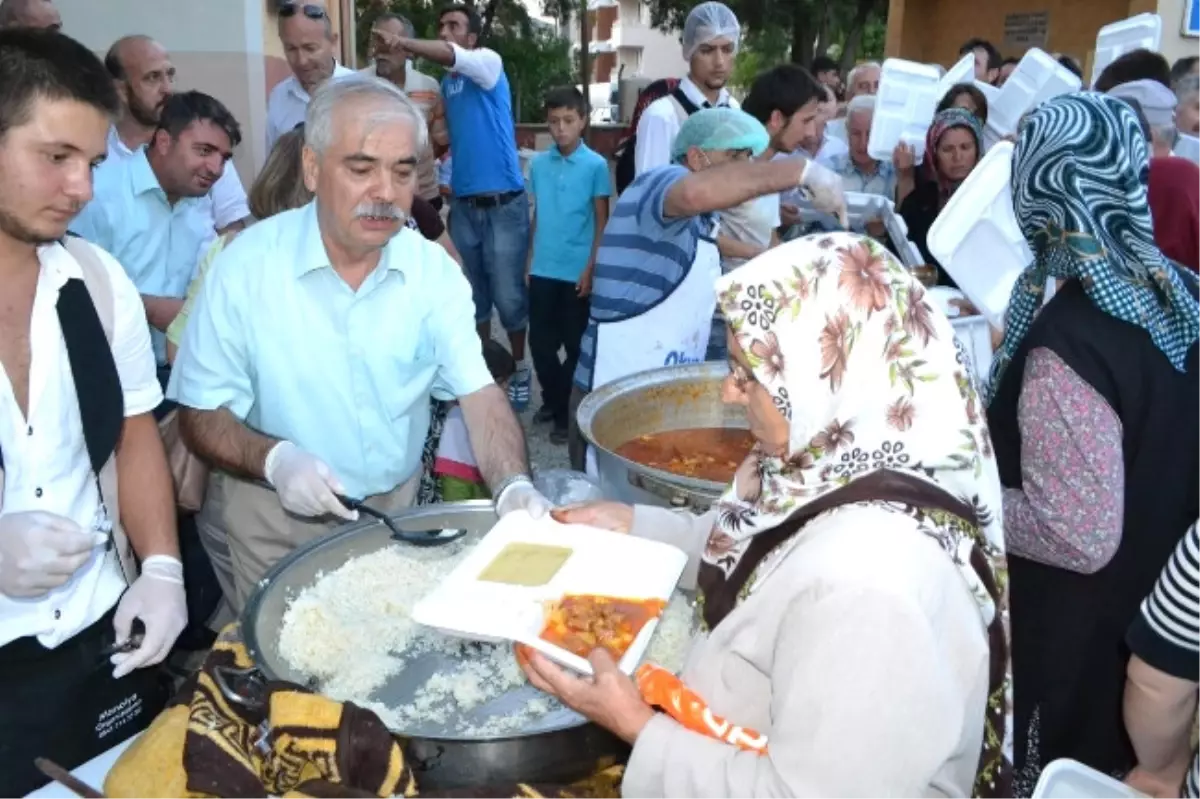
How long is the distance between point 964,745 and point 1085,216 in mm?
1126

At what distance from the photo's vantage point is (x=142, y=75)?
369 cm

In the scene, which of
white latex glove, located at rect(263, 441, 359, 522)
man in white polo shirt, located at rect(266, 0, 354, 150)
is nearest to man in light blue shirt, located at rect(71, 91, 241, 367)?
man in white polo shirt, located at rect(266, 0, 354, 150)

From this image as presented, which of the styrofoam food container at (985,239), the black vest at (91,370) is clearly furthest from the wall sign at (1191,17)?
the black vest at (91,370)

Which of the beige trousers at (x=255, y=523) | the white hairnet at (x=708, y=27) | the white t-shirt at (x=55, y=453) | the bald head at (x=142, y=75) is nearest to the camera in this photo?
the white t-shirt at (x=55, y=453)

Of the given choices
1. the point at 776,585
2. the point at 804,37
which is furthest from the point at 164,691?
the point at 804,37

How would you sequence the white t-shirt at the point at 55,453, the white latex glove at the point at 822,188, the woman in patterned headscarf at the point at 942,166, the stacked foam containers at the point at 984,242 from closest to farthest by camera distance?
the white t-shirt at the point at 55,453
the white latex glove at the point at 822,188
the stacked foam containers at the point at 984,242
the woman in patterned headscarf at the point at 942,166

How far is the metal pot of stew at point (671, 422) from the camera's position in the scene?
2.53 metres

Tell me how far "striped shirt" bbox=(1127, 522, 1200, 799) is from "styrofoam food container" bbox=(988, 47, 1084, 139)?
156 inches

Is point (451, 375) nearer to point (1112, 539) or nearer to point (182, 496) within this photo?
point (182, 496)

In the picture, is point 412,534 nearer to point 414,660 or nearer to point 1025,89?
point 414,660

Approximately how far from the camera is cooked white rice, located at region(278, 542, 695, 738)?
1.39 meters

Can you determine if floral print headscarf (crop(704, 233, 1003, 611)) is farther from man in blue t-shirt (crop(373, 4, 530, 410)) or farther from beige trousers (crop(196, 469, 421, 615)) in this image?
man in blue t-shirt (crop(373, 4, 530, 410))

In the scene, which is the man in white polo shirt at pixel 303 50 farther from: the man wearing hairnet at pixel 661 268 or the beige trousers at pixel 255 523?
the beige trousers at pixel 255 523

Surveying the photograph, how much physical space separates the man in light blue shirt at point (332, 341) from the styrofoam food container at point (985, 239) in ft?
5.88
